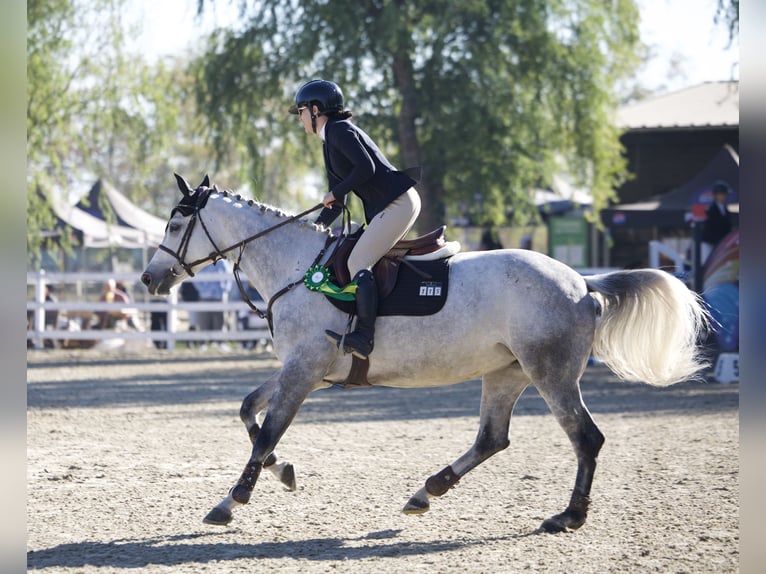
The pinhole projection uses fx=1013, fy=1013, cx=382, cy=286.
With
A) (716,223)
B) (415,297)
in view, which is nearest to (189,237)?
(415,297)

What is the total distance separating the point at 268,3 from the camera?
74.0ft

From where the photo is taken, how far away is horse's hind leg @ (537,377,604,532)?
6141 mm

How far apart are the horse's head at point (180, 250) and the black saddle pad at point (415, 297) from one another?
1159mm

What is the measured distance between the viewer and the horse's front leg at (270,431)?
6.05 meters

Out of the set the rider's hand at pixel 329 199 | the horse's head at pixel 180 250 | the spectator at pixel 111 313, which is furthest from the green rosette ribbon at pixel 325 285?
the spectator at pixel 111 313

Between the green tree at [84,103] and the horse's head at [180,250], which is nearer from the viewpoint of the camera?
the horse's head at [180,250]

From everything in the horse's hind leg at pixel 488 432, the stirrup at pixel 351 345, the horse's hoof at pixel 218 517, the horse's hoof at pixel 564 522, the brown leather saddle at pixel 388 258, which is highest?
the brown leather saddle at pixel 388 258

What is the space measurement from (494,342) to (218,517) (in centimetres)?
201

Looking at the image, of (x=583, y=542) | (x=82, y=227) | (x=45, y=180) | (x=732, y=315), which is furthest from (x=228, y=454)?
(x=82, y=227)

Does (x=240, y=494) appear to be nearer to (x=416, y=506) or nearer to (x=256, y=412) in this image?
(x=256, y=412)

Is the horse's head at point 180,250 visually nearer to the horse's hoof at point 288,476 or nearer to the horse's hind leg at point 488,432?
the horse's hoof at point 288,476

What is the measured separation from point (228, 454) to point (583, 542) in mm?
4393

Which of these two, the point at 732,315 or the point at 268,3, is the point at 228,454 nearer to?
the point at 732,315

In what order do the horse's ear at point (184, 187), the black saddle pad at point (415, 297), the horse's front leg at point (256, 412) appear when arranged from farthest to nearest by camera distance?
the horse's ear at point (184, 187), the horse's front leg at point (256, 412), the black saddle pad at point (415, 297)
